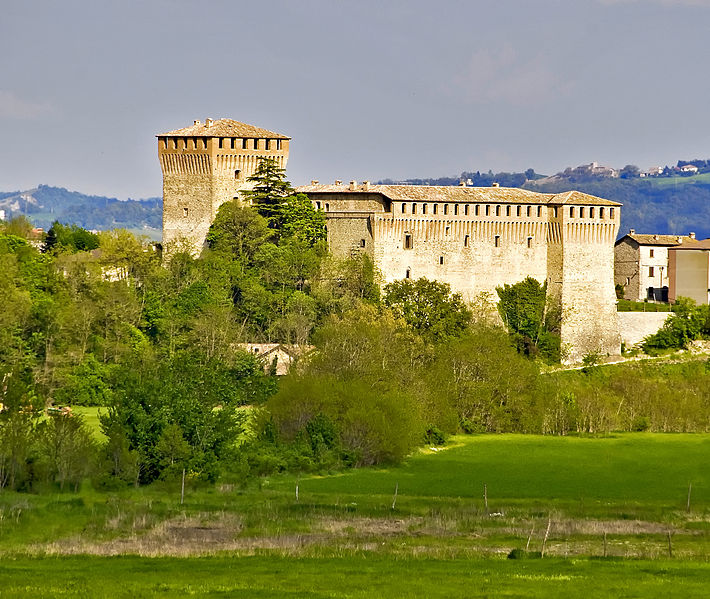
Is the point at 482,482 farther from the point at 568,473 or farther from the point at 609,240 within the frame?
the point at 609,240

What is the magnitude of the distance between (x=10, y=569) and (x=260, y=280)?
35525 millimetres

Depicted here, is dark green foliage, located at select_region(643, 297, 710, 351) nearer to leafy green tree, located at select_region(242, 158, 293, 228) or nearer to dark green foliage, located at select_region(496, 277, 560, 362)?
dark green foliage, located at select_region(496, 277, 560, 362)

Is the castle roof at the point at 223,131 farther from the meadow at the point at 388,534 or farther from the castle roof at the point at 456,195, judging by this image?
the meadow at the point at 388,534

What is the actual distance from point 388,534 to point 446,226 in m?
32.9

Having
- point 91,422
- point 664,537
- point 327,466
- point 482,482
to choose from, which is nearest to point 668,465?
point 482,482

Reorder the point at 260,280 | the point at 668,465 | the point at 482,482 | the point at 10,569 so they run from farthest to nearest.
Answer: the point at 260,280, the point at 668,465, the point at 482,482, the point at 10,569

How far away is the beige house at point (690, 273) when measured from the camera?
7094 centimetres

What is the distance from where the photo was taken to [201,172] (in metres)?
61.8

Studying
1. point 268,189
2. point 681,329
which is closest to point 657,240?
point 681,329

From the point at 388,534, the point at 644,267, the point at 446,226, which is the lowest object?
the point at 388,534

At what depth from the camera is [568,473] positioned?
42844 millimetres

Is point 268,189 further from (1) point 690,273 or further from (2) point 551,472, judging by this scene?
(2) point 551,472

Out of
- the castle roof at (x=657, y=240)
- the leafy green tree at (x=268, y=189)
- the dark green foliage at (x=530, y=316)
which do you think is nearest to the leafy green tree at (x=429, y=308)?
the dark green foliage at (x=530, y=316)

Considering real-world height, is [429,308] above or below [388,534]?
above
